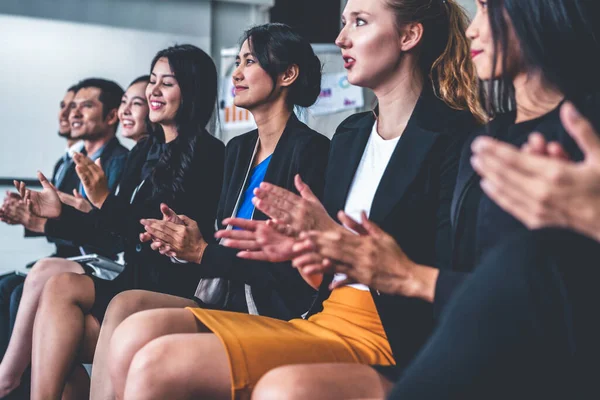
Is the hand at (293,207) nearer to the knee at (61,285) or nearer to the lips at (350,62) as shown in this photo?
the lips at (350,62)

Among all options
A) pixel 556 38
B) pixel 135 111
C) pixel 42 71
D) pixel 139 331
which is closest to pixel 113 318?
pixel 139 331

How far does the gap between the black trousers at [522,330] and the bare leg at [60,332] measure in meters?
1.28

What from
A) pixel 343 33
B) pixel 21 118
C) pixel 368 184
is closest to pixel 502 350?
pixel 368 184

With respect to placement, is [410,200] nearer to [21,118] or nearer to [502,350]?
[502,350]

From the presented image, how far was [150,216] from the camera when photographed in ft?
6.95

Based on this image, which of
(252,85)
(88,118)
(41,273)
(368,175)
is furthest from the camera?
(88,118)

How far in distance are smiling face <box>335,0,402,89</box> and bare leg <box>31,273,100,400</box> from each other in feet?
3.10

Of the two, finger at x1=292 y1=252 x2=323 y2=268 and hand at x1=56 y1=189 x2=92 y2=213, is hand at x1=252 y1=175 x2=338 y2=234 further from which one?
hand at x1=56 y1=189 x2=92 y2=213

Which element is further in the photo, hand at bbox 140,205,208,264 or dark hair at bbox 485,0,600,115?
hand at bbox 140,205,208,264

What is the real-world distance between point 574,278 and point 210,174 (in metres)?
1.50

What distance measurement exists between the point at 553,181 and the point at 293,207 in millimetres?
574

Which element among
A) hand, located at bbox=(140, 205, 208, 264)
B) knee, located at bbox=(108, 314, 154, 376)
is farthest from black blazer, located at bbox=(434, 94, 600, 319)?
hand, located at bbox=(140, 205, 208, 264)

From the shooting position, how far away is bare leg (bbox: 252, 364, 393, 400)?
1.01 m

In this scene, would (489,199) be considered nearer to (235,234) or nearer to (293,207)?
(293,207)
